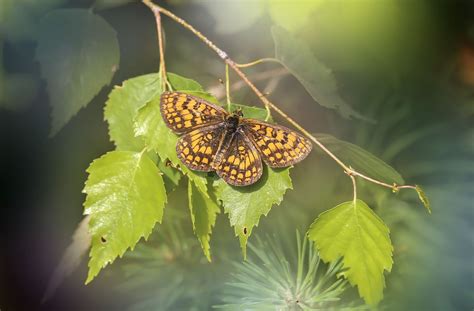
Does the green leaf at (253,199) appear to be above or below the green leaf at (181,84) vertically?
below

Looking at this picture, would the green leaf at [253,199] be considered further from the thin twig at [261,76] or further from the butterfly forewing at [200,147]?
the thin twig at [261,76]

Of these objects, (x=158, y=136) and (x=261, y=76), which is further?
(x=261, y=76)

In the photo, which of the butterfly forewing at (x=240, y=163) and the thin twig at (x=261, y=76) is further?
the thin twig at (x=261, y=76)

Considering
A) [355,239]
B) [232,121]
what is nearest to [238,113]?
[232,121]

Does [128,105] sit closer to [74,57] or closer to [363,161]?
[74,57]

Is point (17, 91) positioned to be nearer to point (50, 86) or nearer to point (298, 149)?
point (50, 86)

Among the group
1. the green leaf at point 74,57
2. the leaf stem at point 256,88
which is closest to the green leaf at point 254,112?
the leaf stem at point 256,88

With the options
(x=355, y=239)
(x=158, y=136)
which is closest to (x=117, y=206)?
(x=158, y=136)
